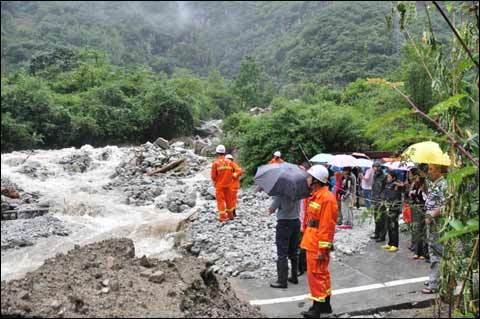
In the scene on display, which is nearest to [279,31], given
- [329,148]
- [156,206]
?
[329,148]

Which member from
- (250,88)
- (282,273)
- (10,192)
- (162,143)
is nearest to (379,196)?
(282,273)

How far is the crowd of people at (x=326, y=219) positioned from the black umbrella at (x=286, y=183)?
0.12 metres

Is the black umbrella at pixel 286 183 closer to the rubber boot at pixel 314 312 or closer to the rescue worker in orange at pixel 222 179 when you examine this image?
the rubber boot at pixel 314 312

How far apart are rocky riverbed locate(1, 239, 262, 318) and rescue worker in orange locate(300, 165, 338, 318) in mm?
706

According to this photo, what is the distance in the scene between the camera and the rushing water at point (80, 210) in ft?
12.8

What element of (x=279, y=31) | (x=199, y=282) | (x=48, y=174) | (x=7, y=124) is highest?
(x=279, y=31)

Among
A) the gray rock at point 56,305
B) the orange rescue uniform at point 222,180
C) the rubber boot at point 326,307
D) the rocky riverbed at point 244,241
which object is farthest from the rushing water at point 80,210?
the rubber boot at point 326,307

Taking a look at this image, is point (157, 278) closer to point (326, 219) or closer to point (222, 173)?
point (326, 219)

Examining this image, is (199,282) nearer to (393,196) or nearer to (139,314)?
(139,314)

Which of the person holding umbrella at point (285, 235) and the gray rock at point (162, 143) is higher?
the gray rock at point (162, 143)

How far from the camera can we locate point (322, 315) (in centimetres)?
557

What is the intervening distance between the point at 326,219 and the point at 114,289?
238cm

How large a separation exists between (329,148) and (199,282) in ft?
37.3

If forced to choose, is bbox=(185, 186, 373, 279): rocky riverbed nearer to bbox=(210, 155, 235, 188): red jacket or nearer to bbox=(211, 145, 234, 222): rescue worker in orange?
bbox=(211, 145, 234, 222): rescue worker in orange
